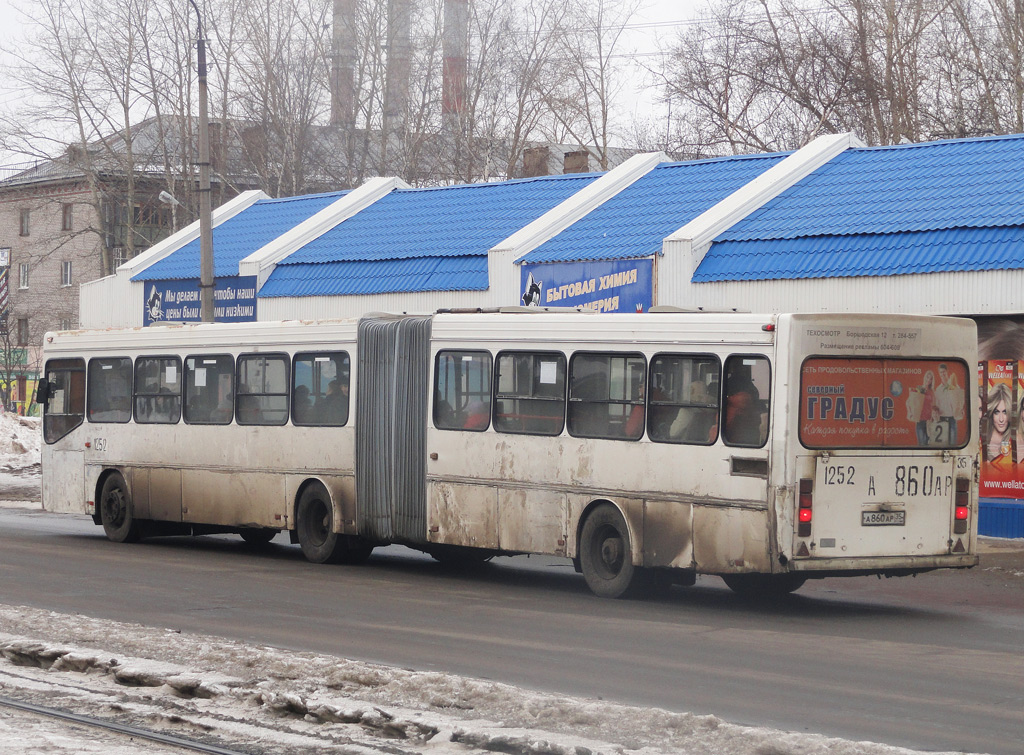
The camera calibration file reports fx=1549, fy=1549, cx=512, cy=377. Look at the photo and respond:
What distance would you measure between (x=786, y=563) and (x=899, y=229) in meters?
8.04

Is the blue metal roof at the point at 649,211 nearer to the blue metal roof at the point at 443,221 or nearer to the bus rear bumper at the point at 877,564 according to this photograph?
the blue metal roof at the point at 443,221

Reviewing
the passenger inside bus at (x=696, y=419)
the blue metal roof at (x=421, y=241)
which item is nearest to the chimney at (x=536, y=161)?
the blue metal roof at (x=421, y=241)

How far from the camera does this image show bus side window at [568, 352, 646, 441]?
1303 centimetres

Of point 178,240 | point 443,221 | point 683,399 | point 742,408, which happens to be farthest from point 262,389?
point 178,240

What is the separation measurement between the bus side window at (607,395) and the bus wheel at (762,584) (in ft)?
5.36

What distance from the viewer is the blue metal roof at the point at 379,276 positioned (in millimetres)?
23781

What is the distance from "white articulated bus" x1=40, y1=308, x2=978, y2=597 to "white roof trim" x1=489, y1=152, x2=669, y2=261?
6852 mm

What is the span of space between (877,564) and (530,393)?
137 inches

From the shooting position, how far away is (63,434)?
1948cm

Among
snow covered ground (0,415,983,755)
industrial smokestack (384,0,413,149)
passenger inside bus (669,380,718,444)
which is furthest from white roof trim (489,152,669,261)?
industrial smokestack (384,0,413,149)

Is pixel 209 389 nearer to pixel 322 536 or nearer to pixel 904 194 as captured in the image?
pixel 322 536

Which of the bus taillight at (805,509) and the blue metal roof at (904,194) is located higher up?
the blue metal roof at (904,194)

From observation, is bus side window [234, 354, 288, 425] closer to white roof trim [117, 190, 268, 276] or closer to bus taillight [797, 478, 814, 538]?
bus taillight [797, 478, 814, 538]

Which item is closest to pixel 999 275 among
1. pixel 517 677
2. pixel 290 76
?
pixel 517 677
